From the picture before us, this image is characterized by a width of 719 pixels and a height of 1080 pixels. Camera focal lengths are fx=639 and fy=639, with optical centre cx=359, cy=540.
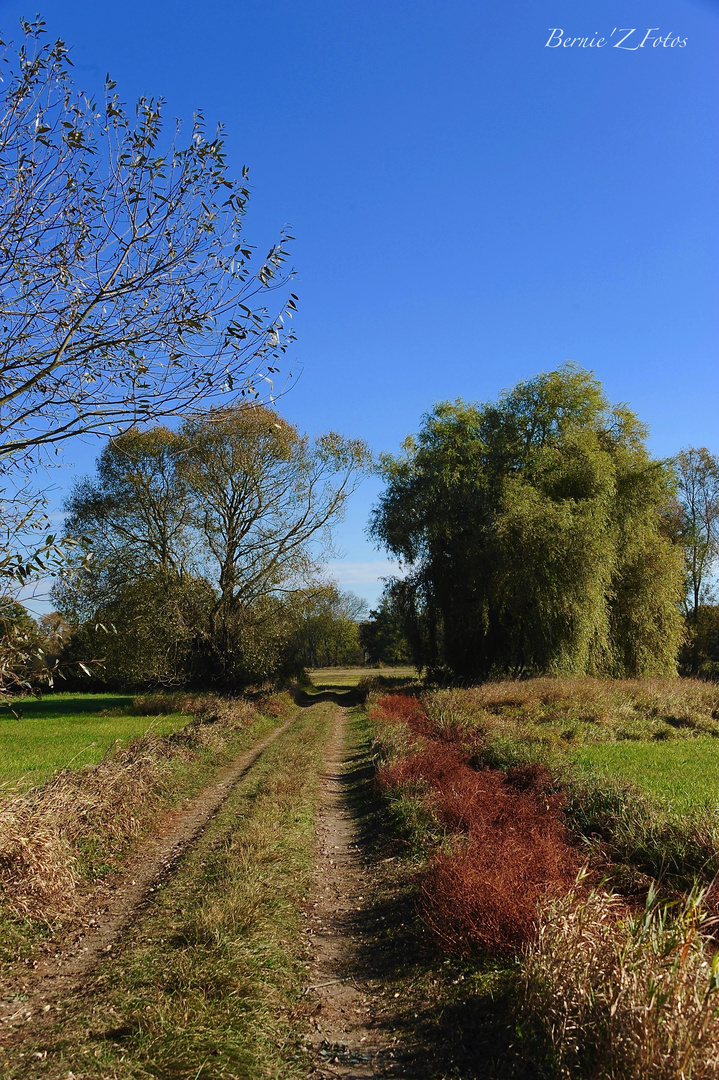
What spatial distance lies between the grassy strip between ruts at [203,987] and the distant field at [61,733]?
9.07 ft

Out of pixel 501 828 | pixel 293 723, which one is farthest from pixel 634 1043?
pixel 293 723

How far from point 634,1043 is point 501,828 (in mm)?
4366

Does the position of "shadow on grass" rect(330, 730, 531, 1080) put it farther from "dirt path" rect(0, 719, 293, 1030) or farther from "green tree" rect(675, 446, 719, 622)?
"green tree" rect(675, 446, 719, 622)

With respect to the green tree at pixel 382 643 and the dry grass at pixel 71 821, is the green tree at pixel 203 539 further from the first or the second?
the green tree at pixel 382 643

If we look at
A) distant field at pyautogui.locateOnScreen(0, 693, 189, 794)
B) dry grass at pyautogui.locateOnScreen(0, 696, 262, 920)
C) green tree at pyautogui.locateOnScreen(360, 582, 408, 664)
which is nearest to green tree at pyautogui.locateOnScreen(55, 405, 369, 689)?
distant field at pyautogui.locateOnScreen(0, 693, 189, 794)

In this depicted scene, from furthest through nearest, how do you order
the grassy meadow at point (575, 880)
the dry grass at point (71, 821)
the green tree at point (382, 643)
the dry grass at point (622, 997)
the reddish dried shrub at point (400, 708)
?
the green tree at point (382, 643)
the reddish dried shrub at point (400, 708)
the dry grass at point (71, 821)
the grassy meadow at point (575, 880)
the dry grass at point (622, 997)

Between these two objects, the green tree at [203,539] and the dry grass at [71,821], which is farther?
the green tree at [203,539]

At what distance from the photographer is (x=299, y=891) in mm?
6863

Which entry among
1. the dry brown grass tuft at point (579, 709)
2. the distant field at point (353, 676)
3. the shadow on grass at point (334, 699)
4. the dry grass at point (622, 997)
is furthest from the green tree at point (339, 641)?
the dry grass at point (622, 997)

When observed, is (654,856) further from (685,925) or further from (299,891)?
(299,891)

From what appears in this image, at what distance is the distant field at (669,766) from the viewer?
26.6 ft

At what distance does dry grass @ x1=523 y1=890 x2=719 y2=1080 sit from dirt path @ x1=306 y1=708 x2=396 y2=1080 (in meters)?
1.10

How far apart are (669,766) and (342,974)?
7771mm

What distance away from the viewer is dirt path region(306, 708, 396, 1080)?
13.2 feet
